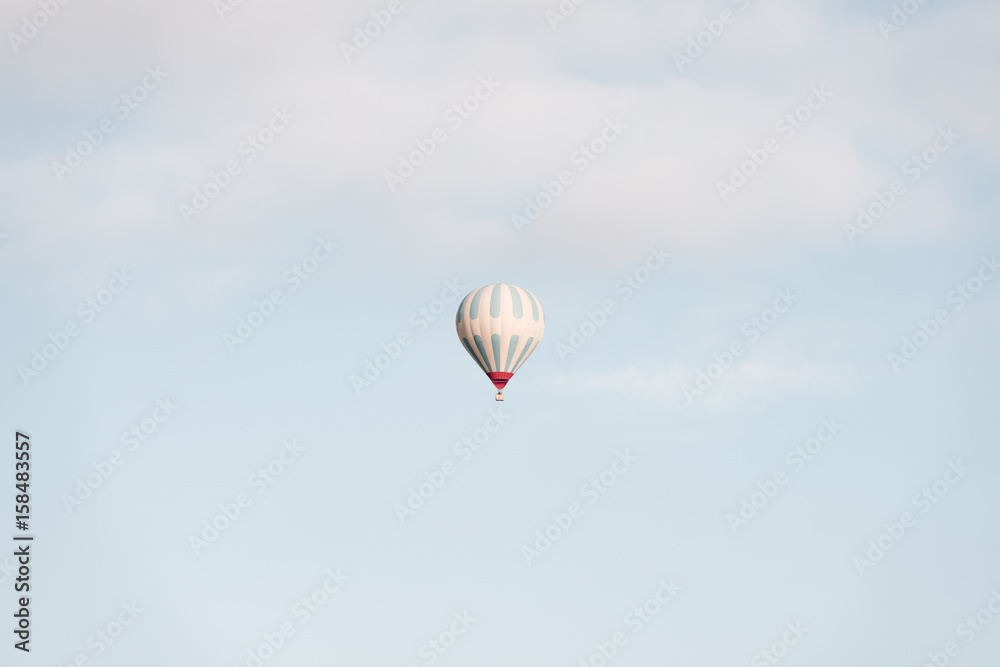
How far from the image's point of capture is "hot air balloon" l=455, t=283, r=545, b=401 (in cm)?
10281

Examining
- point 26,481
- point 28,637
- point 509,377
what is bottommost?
point 28,637

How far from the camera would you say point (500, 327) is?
4043 inches

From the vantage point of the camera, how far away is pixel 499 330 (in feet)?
337

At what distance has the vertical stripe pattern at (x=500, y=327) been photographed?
102812mm

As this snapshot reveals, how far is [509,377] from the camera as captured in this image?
103562 millimetres

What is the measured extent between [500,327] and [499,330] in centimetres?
17

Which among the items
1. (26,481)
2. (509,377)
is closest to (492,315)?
(509,377)

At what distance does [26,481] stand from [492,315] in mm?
29355

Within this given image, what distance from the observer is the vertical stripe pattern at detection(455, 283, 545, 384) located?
337ft

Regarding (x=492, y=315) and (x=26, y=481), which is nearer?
(x=26, y=481)

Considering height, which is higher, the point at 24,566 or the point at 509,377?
the point at 509,377

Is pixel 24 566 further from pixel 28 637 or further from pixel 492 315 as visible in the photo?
pixel 492 315

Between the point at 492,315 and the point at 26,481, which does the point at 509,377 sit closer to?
the point at 492,315

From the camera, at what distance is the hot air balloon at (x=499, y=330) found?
10281 centimetres
